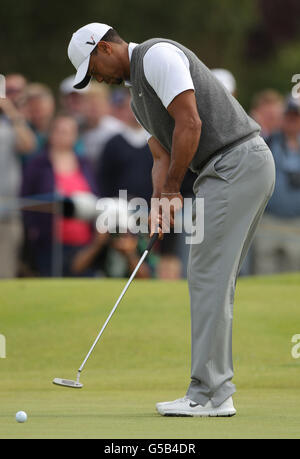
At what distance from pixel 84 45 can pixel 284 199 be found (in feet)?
23.5

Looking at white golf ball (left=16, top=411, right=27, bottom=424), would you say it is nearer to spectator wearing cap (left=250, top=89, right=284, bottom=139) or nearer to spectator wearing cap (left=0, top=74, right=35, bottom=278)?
spectator wearing cap (left=0, top=74, right=35, bottom=278)

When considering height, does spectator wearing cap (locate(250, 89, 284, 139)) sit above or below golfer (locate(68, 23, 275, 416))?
above

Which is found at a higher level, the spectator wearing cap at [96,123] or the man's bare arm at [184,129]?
the spectator wearing cap at [96,123]

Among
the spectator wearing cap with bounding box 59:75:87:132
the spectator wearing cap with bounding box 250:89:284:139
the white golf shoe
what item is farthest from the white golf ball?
the spectator wearing cap with bounding box 250:89:284:139

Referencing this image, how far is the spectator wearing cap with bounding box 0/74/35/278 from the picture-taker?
13.0 meters

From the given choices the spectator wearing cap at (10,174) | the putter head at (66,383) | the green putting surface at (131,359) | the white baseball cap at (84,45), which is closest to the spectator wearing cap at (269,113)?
the green putting surface at (131,359)

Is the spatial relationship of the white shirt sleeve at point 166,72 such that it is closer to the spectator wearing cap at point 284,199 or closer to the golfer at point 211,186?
the golfer at point 211,186

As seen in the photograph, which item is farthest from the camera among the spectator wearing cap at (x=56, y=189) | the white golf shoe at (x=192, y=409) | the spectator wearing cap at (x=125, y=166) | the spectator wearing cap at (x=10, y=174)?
the spectator wearing cap at (x=125, y=166)

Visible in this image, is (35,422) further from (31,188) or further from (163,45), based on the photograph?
(31,188)

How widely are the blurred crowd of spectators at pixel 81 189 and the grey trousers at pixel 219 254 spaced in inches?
242

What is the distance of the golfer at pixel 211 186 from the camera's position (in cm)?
655

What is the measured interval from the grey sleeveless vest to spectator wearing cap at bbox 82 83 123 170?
23.0 ft

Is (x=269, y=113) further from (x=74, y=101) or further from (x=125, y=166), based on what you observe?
(x=125, y=166)
